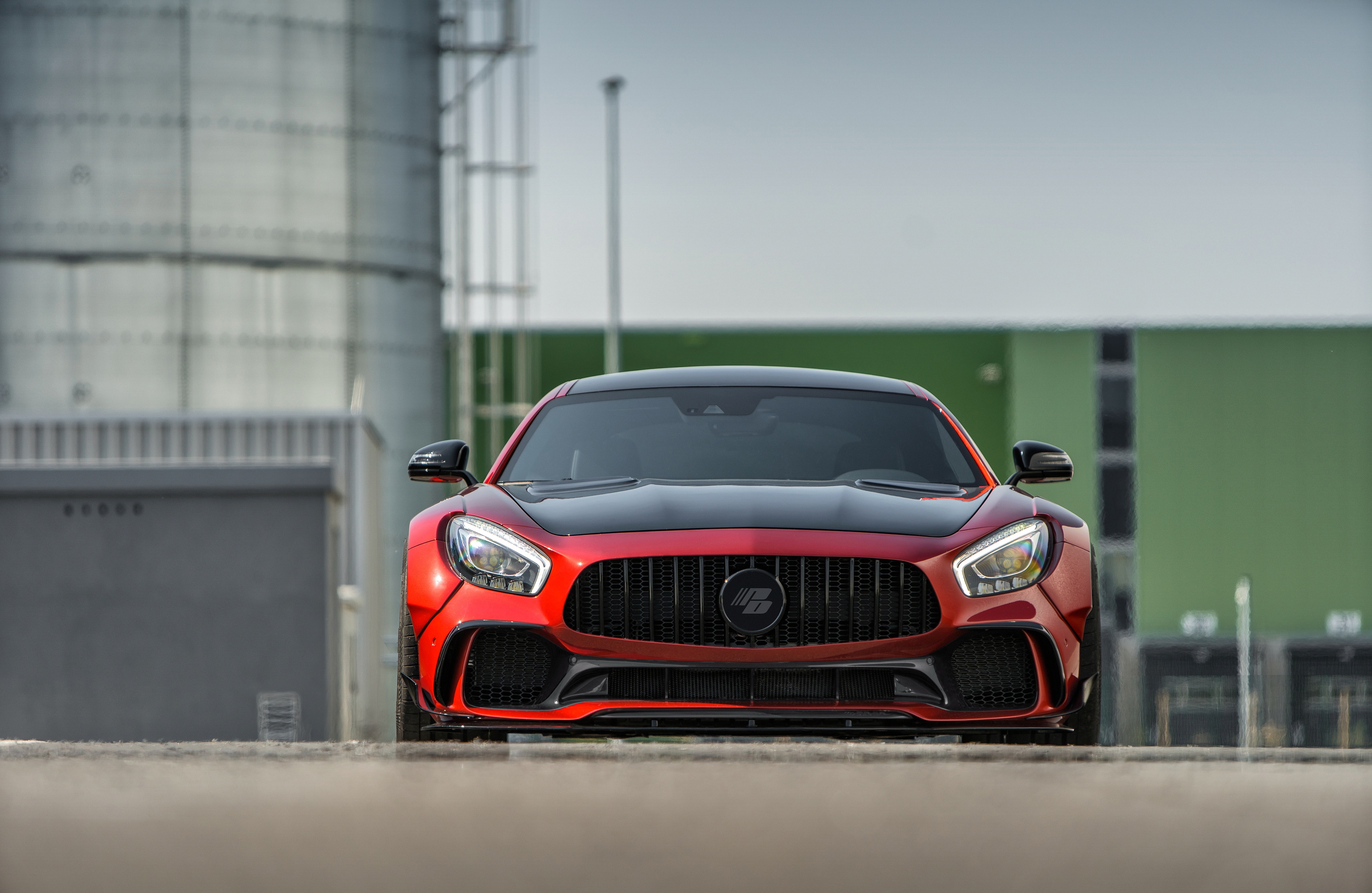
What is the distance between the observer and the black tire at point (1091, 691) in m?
5.01

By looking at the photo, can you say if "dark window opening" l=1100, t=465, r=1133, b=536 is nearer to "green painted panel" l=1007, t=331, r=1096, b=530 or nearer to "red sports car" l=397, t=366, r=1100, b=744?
"green painted panel" l=1007, t=331, r=1096, b=530

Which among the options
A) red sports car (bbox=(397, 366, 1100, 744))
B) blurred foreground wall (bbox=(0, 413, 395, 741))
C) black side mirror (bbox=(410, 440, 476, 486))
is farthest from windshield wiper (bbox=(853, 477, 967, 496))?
blurred foreground wall (bbox=(0, 413, 395, 741))

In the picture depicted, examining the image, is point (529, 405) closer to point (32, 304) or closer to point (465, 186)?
point (465, 186)

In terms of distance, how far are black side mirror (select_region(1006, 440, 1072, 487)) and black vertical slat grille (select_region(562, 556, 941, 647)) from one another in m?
1.24

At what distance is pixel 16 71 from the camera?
23656 mm

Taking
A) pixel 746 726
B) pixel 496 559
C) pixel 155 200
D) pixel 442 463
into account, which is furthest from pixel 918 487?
pixel 155 200

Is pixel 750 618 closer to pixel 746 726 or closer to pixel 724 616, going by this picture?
pixel 724 616

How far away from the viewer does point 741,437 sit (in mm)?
6344

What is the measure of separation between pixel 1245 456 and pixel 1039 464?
32.0 metres

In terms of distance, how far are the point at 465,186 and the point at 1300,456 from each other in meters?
19.6

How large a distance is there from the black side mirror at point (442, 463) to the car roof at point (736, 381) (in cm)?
63

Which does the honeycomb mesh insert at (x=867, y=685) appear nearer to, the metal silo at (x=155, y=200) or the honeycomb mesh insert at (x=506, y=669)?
the honeycomb mesh insert at (x=506, y=669)

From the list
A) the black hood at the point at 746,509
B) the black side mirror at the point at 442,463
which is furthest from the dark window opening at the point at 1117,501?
the black hood at the point at 746,509

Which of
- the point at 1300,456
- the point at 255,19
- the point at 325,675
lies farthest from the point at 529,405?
the point at 1300,456
